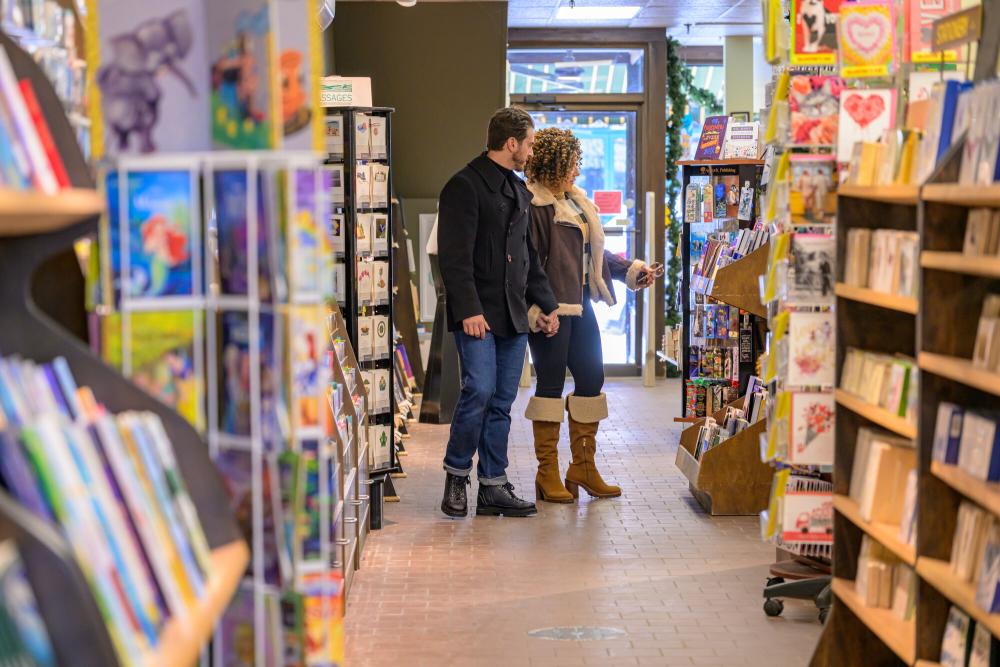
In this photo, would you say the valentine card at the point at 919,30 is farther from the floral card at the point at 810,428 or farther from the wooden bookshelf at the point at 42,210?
the wooden bookshelf at the point at 42,210

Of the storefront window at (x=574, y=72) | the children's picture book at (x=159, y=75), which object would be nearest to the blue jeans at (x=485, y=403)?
the children's picture book at (x=159, y=75)

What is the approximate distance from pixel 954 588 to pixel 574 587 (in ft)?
7.63

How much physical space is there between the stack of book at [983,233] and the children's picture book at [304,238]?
142cm

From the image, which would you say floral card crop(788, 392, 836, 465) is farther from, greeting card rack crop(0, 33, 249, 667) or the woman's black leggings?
the woman's black leggings

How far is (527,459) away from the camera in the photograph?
25.0 feet

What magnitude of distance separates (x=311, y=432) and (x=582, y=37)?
9.90 meters

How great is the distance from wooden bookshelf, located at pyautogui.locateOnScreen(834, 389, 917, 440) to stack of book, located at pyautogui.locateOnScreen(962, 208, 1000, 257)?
0.45 metres

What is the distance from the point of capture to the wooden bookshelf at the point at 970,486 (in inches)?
97.2

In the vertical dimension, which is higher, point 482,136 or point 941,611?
point 482,136

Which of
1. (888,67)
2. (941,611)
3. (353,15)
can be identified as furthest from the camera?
(353,15)

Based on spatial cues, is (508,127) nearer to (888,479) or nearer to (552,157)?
(552,157)

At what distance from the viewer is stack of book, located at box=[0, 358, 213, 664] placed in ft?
4.84

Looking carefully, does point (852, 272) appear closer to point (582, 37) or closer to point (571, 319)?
point (571, 319)

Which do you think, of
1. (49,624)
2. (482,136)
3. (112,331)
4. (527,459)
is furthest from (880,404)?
(482,136)
